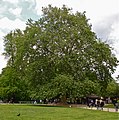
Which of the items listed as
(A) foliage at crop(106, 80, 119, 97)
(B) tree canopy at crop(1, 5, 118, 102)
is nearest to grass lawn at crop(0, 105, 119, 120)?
(B) tree canopy at crop(1, 5, 118, 102)

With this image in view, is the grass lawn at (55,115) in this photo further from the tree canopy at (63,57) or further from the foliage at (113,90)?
the foliage at (113,90)

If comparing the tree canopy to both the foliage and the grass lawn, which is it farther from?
the foliage

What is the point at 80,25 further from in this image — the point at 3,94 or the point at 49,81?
the point at 3,94

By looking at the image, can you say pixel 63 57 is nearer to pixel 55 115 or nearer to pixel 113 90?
pixel 55 115

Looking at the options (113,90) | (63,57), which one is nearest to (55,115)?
(63,57)

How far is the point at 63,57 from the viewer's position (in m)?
50.0

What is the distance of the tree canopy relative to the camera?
4938 centimetres

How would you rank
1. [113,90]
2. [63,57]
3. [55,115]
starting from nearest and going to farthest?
[55,115]
[63,57]
[113,90]

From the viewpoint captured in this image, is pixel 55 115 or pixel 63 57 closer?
pixel 55 115

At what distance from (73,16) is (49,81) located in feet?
38.7

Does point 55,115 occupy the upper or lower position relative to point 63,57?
lower

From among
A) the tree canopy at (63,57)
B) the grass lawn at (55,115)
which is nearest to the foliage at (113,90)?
the tree canopy at (63,57)

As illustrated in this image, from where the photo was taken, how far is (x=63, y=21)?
2104 inches

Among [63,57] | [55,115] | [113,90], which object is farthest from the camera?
[113,90]
